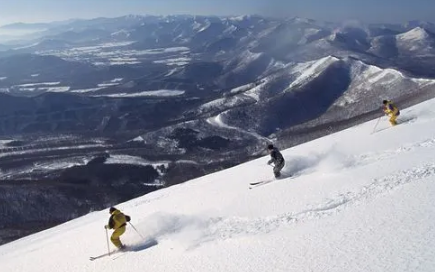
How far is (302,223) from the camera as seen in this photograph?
16.9 meters

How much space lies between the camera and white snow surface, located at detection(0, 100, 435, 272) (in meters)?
13.8

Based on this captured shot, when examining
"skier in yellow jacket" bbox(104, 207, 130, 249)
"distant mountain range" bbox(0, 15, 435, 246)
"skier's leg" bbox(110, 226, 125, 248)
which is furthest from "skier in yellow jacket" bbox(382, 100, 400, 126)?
"distant mountain range" bbox(0, 15, 435, 246)

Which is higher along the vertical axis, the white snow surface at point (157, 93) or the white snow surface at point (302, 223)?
the white snow surface at point (302, 223)

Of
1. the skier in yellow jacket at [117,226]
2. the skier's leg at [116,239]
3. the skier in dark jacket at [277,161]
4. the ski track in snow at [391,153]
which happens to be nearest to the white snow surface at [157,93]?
the skier in dark jacket at [277,161]

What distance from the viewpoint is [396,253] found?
42.4 feet

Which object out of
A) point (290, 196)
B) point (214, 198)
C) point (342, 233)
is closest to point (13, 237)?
point (214, 198)

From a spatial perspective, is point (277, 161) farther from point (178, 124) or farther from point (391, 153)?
point (178, 124)

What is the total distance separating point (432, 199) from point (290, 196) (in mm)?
5999

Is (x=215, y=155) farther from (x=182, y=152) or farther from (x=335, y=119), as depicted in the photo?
(x=335, y=119)

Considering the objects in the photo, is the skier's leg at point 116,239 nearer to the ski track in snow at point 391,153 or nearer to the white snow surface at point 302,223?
the white snow surface at point 302,223

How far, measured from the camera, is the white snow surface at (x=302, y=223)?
13.8 meters

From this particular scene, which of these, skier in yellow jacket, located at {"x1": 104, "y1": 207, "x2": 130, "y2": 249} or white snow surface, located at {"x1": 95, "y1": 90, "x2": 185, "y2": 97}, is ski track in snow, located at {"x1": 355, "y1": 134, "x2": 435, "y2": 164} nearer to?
skier in yellow jacket, located at {"x1": 104, "y1": 207, "x2": 130, "y2": 249}

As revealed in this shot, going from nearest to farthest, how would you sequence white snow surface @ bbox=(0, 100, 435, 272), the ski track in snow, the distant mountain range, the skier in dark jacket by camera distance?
white snow surface @ bbox=(0, 100, 435, 272) → the ski track in snow → the skier in dark jacket → the distant mountain range

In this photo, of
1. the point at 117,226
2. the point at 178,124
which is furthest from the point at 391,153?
the point at 178,124
